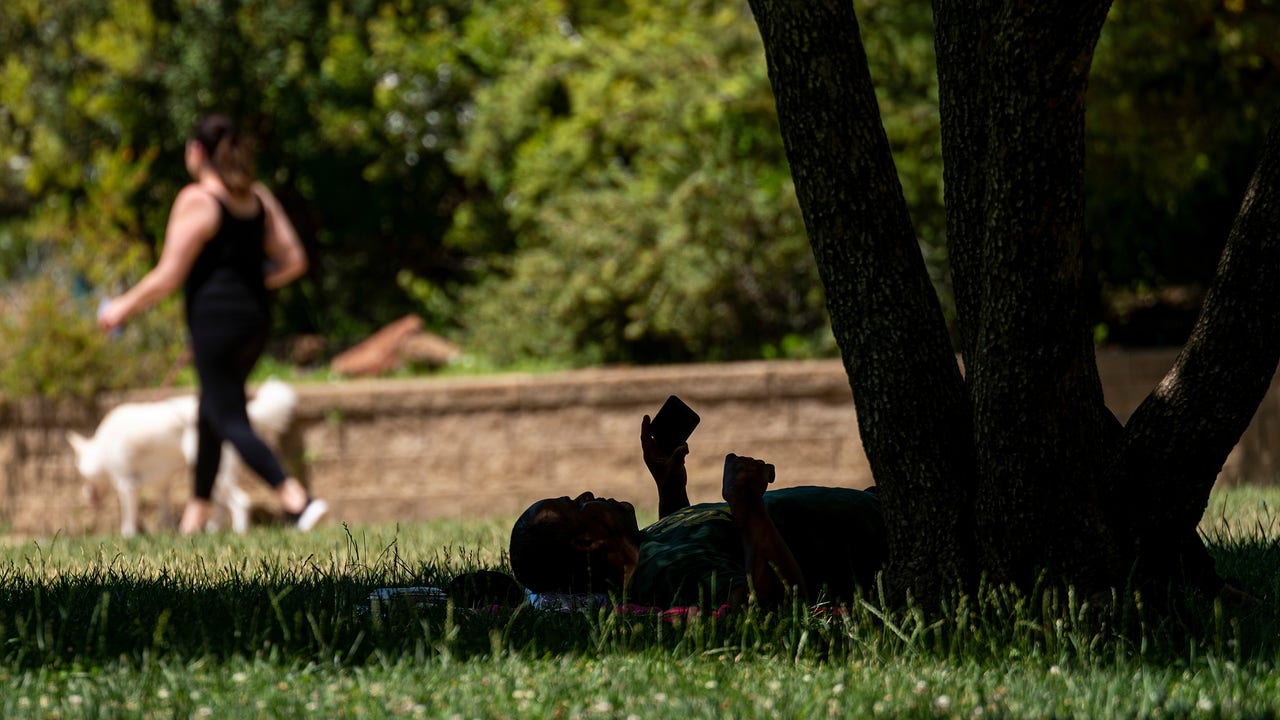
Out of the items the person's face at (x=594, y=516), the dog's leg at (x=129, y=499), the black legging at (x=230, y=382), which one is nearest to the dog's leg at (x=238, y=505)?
the dog's leg at (x=129, y=499)

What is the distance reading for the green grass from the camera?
3057 millimetres

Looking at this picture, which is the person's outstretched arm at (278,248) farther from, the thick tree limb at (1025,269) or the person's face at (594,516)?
the thick tree limb at (1025,269)

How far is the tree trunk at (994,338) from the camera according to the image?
358 cm

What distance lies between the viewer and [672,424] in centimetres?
479

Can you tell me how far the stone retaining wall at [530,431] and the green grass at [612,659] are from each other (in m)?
5.18

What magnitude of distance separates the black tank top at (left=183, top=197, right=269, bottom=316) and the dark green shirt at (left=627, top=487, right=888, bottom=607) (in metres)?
3.98

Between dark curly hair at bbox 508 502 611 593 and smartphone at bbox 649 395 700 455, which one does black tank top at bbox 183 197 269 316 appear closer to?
smartphone at bbox 649 395 700 455

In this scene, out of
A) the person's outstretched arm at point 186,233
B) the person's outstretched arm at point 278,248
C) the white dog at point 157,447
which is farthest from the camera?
the white dog at point 157,447

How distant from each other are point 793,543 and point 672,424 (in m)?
0.69

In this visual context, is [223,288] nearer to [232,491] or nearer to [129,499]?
[232,491]

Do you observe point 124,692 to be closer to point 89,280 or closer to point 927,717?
point 927,717

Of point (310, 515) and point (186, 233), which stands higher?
point (186, 233)

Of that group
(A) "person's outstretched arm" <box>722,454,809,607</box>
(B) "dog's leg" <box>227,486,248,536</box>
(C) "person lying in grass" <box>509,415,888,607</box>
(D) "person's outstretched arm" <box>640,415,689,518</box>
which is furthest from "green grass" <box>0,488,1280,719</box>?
(B) "dog's leg" <box>227,486,248,536</box>

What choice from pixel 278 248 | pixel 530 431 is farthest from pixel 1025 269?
pixel 530 431
